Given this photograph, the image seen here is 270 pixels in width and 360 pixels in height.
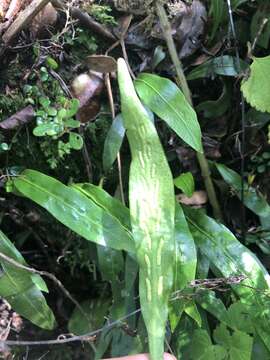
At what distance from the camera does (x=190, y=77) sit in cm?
120

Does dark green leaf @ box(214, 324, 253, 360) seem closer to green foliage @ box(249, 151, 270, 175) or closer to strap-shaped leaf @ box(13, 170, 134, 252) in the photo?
strap-shaped leaf @ box(13, 170, 134, 252)

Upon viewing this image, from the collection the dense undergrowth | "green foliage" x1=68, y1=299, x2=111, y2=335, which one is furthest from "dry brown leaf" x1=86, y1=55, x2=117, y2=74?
"green foliage" x1=68, y1=299, x2=111, y2=335

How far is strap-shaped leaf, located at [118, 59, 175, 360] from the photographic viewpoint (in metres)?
→ 0.80

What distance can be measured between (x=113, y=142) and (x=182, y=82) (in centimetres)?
22

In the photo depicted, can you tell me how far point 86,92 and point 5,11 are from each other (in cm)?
24

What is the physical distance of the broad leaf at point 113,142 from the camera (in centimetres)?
108

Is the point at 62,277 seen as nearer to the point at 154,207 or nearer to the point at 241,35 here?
the point at 154,207

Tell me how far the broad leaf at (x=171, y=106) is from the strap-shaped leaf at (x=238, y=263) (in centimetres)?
21

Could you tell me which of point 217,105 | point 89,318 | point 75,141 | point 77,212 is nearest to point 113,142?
point 75,141

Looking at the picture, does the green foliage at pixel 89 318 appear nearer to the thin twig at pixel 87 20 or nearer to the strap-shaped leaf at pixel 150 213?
the strap-shaped leaf at pixel 150 213

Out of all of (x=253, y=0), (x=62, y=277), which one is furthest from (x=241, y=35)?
(x=62, y=277)

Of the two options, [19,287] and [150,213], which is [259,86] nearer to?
[150,213]

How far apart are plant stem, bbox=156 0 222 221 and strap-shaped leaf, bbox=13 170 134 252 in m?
0.32

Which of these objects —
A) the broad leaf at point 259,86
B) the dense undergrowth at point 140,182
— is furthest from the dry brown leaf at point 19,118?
the broad leaf at point 259,86
